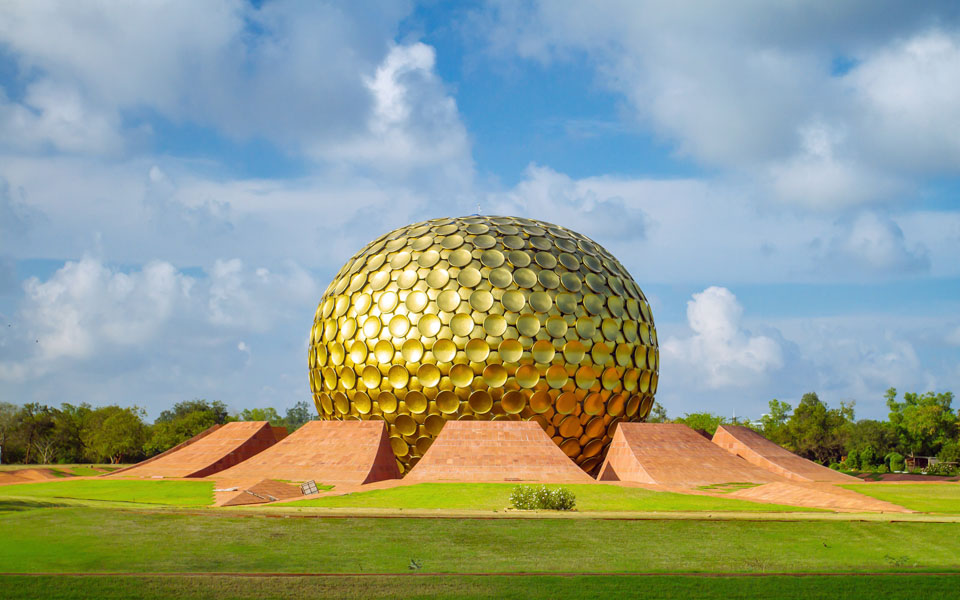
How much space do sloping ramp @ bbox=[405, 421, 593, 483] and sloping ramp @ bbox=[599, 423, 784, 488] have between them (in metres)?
2.14

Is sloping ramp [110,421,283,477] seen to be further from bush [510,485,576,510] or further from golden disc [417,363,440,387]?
bush [510,485,576,510]

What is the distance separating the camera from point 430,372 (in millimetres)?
25562

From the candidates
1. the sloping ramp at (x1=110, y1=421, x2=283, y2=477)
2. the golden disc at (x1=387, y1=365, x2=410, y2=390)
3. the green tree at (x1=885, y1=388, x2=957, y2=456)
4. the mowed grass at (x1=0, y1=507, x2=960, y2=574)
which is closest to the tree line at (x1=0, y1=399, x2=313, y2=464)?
the sloping ramp at (x1=110, y1=421, x2=283, y2=477)

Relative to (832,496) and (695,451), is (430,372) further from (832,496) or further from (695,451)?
(832,496)

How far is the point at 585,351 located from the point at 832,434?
111ft

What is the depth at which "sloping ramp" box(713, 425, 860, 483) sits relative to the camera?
2561 centimetres

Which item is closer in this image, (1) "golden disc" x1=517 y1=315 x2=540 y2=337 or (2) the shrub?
(1) "golden disc" x1=517 y1=315 x2=540 y2=337

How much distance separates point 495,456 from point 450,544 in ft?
32.7

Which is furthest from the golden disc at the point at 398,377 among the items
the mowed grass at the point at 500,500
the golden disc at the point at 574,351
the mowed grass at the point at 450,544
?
the mowed grass at the point at 450,544

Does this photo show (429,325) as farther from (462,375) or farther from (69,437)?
(69,437)

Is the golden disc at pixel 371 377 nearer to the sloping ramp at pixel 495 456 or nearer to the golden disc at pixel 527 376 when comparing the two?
the sloping ramp at pixel 495 456

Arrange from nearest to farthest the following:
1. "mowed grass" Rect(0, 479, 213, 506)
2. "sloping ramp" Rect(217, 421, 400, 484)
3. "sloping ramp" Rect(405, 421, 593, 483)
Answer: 1. "mowed grass" Rect(0, 479, 213, 506)
2. "sloping ramp" Rect(405, 421, 593, 483)
3. "sloping ramp" Rect(217, 421, 400, 484)

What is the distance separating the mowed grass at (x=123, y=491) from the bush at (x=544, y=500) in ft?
24.0

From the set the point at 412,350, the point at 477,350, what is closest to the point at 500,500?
the point at 477,350
